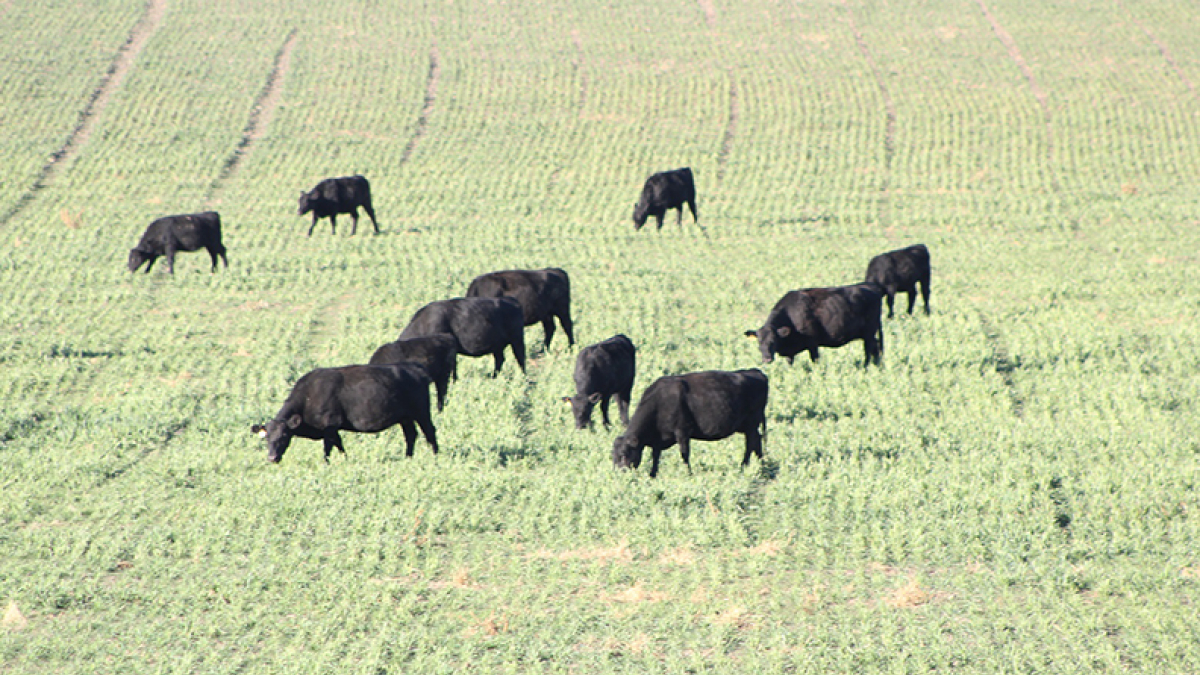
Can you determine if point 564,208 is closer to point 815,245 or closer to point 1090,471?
point 815,245

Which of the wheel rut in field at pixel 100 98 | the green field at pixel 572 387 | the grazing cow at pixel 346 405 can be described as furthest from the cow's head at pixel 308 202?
the grazing cow at pixel 346 405

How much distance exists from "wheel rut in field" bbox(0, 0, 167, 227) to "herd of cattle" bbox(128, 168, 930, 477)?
76.8 ft

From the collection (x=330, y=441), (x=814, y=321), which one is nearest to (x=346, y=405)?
(x=330, y=441)

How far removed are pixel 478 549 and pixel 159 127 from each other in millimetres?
41522

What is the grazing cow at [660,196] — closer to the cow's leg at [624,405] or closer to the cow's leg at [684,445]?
the cow's leg at [624,405]

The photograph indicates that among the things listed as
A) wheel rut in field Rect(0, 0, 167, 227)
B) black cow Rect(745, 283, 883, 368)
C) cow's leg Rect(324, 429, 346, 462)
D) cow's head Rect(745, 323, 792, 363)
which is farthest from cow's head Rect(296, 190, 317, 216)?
cow's leg Rect(324, 429, 346, 462)

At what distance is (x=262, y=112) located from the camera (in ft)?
172

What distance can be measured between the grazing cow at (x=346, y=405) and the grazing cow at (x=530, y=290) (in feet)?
18.4

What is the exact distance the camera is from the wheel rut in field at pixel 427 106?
157ft

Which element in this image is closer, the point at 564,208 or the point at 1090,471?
the point at 1090,471

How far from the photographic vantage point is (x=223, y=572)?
12.3 meters

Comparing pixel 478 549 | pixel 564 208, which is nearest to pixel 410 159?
pixel 564 208

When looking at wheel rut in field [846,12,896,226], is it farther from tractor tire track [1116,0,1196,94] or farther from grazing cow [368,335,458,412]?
grazing cow [368,335,458,412]

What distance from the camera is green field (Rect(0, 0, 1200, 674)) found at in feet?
36.4
